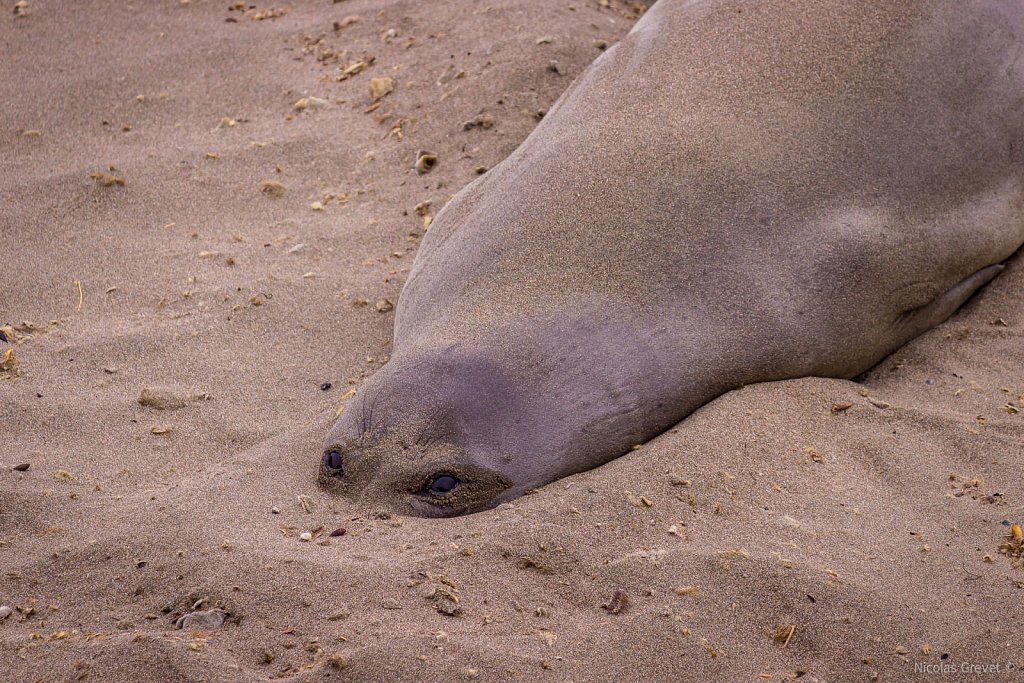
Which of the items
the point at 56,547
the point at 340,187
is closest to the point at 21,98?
the point at 340,187

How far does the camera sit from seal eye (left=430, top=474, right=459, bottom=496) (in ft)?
9.94

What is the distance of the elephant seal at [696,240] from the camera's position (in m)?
3.10

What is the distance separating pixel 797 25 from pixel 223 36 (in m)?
2.93

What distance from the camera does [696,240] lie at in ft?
10.8

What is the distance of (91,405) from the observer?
3.49 meters

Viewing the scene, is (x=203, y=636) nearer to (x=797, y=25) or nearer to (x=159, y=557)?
(x=159, y=557)

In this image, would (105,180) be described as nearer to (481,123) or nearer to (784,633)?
(481,123)

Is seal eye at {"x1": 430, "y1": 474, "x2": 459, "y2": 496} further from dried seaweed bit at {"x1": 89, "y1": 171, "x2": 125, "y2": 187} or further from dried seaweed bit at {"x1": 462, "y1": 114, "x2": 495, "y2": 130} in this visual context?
dried seaweed bit at {"x1": 89, "y1": 171, "x2": 125, "y2": 187}

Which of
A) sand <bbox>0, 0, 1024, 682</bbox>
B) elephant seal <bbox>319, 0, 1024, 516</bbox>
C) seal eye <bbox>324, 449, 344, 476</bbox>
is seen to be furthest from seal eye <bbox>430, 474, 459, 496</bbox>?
seal eye <bbox>324, 449, 344, 476</bbox>

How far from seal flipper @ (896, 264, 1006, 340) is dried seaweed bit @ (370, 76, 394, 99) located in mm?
2444

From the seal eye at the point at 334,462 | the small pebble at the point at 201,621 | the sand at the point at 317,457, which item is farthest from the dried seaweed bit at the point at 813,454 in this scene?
the small pebble at the point at 201,621

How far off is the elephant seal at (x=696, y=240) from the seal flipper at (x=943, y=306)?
0.04 ft

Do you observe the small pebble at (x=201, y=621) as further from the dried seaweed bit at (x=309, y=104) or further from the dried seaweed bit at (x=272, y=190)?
the dried seaweed bit at (x=309, y=104)

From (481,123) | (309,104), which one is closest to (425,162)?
(481,123)
